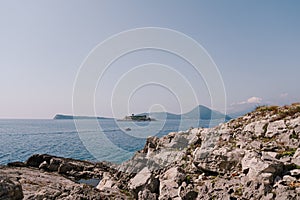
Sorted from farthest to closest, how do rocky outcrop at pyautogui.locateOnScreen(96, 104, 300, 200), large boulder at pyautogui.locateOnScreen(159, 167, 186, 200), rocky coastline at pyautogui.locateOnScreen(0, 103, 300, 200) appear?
large boulder at pyautogui.locateOnScreen(159, 167, 186, 200), rocky coastline at pyautogui.locateOnScreen(0, 103, 300, 200), rocky outcrop at pyautogui.locateOnScreen(96, 104, 300, 200)

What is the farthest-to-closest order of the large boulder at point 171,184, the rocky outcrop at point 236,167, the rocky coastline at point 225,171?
1. the large boulder at point 171,184
2. the rocky coastline at point 225,171
3. the rocky outcrop at point 236,167

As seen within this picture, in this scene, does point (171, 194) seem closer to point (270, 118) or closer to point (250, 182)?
point (250, 182)

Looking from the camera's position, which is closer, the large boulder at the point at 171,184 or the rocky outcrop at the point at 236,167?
the rocky outcrop at the point at 236,167

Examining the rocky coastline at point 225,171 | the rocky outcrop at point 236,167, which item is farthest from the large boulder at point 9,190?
the rocky outcrop at point 236,167

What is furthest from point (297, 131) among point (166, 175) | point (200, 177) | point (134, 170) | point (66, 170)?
point (66, 170)

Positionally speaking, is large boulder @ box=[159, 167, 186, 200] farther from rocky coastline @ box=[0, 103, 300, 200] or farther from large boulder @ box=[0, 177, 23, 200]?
large boulder @ box=[0, 177, 23, 200]

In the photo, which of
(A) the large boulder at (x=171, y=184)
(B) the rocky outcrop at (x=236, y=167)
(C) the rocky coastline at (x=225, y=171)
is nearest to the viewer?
(B) the rocky outcrop at (x=236, y=167)

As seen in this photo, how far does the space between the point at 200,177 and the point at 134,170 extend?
351 inches

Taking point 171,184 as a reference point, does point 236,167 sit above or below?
above

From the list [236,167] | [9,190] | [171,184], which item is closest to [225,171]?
[236,167]

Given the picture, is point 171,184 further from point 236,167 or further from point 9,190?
point 9,190

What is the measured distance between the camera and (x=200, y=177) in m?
13.4

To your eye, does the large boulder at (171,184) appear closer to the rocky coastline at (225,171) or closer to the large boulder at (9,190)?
the rocky coastline at (225,171)

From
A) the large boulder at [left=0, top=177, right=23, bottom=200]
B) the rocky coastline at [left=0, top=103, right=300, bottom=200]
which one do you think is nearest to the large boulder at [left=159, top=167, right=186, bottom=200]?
the rocky coastline at [left=0, top=103, right=300, bottom=200]
